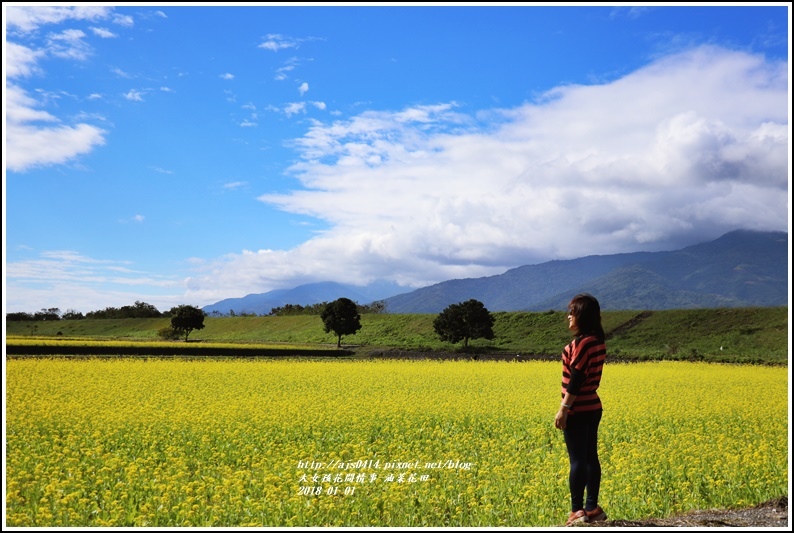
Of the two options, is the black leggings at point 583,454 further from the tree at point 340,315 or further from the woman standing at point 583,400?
the tree at point 340,315

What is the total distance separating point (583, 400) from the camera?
22.9 ft

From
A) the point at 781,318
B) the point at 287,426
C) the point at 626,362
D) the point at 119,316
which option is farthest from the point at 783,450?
the point at 119,316

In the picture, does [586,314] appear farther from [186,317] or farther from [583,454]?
[186,317]

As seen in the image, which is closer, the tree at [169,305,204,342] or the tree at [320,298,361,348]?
the tree at [320,298,361,348]

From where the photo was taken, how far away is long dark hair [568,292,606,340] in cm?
695

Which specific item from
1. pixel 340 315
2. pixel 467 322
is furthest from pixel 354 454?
pixel 340 315

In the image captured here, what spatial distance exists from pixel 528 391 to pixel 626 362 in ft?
60.7

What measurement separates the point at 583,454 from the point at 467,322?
146ft

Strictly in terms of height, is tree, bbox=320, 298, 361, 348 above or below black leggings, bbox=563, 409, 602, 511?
above

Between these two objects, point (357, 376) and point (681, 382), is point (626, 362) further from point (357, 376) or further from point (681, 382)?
point (357, 376)

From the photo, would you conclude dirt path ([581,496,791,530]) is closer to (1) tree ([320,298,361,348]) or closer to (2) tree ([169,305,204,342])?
(1) tree ([320,298,361,348])

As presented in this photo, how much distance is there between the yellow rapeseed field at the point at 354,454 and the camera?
831 centimetres

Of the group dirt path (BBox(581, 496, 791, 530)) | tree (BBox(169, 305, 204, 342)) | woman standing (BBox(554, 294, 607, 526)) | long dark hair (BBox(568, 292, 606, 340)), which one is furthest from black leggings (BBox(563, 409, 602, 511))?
tree (BBox(169, 305, 204, 342))

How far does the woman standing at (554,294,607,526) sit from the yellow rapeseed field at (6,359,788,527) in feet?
3.39
